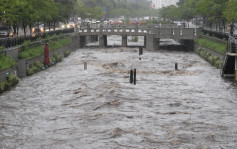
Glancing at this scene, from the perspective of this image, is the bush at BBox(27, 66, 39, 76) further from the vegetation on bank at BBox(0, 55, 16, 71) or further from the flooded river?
the vegetation on bank at BBox(0, 55, 16, 71)

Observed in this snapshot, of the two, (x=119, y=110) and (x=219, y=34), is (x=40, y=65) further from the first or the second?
(x=219, y=34)

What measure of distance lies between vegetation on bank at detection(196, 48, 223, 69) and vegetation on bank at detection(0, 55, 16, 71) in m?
24.6

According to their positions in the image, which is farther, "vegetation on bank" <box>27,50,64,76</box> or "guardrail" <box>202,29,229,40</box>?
"guardrail" <box>202,29,229,40</box>

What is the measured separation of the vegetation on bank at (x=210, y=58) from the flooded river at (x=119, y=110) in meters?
1.25

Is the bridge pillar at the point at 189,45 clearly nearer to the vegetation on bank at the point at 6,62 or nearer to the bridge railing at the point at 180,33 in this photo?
the bridge railing at the point at 180,33

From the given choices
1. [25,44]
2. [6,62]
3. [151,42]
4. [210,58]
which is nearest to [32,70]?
[25,44]

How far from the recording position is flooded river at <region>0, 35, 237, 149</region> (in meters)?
28.9

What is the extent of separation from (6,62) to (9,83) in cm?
264

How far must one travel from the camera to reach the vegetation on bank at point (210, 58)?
189ft

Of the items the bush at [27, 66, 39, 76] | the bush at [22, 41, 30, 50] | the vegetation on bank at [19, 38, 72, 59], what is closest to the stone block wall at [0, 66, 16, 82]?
the bush at [27, 66, 39, 76]

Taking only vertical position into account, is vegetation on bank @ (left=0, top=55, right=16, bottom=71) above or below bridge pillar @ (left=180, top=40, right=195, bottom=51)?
above

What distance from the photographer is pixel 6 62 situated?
45781 millimetres

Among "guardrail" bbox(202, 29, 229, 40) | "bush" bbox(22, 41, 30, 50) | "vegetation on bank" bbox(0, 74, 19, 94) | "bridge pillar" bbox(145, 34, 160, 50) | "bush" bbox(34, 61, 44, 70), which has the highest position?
"guardrail" bbox(202, 29, 229, 40)

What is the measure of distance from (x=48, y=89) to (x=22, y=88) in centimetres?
244
